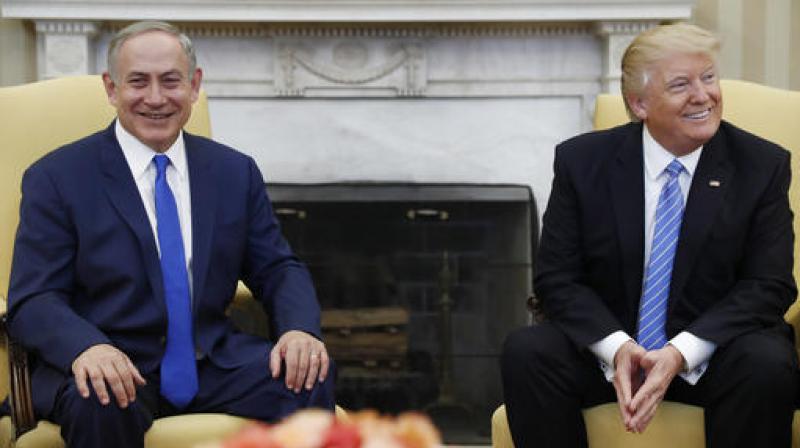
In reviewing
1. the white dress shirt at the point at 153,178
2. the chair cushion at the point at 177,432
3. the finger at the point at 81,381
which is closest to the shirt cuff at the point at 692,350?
the chair cushion at the point at 177,432

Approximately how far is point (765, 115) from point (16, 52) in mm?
2384

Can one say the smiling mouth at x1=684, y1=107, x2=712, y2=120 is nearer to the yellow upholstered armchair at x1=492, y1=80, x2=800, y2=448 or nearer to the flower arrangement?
the yellow upholstered armchair at x1=492, y1=80, x2=800, y2=448

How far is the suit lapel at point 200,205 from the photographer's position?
235cm

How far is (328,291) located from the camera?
410 cm

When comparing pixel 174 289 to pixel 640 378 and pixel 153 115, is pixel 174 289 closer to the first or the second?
pixel 153 115

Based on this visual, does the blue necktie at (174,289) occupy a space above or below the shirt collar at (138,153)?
below

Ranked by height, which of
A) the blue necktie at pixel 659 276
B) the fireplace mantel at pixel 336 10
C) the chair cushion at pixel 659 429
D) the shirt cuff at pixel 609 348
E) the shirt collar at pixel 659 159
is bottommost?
the chair cushion at pixel 659 429

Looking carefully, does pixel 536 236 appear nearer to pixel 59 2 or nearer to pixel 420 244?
pixel 420 244

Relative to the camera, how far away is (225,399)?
228 centimetres

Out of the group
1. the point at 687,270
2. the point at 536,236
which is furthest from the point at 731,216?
the point at 536,236

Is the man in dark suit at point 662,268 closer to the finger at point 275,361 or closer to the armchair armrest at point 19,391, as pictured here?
the finger at point 275,361

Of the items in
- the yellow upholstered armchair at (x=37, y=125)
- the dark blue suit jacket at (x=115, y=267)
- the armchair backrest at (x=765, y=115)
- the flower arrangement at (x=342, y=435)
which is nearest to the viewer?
the flower arrangement at (x=342, y=435)

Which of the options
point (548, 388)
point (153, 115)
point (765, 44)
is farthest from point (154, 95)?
point (765, 44)

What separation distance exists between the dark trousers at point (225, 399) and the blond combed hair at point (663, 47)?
0.80 m
